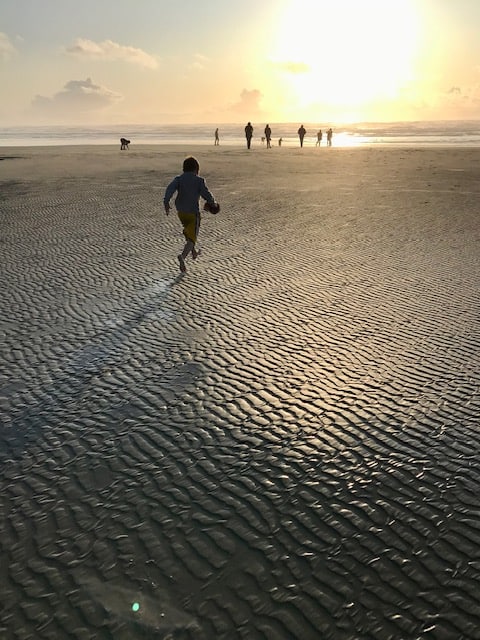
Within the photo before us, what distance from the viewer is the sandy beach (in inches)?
114

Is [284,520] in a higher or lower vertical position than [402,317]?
lower

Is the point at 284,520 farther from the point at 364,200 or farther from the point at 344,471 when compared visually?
the point at 364,200

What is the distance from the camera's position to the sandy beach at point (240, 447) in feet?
9.50

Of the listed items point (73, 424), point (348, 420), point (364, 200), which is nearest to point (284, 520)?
point (348, 420)

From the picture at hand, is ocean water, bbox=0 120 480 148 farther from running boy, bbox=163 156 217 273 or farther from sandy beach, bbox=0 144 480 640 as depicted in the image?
sandy beach, bbox=0 144 480 640

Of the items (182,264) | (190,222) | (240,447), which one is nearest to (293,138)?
(190,222)

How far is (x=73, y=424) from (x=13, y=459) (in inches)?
23.9

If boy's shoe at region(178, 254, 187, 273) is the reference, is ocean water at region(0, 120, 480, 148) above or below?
above

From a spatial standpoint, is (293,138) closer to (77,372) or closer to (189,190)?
(189,190)

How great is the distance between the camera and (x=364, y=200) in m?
17.0

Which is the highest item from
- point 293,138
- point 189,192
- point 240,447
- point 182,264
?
point 293,138

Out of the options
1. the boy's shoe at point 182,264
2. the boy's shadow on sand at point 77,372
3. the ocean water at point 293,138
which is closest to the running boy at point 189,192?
the boy's shoe at point 182,264

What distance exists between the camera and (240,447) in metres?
4.26

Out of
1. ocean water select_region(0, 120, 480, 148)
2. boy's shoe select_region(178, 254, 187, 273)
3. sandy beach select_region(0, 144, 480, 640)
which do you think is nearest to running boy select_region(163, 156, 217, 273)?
boy's shoe select_region(178, 254, 187, 273)
